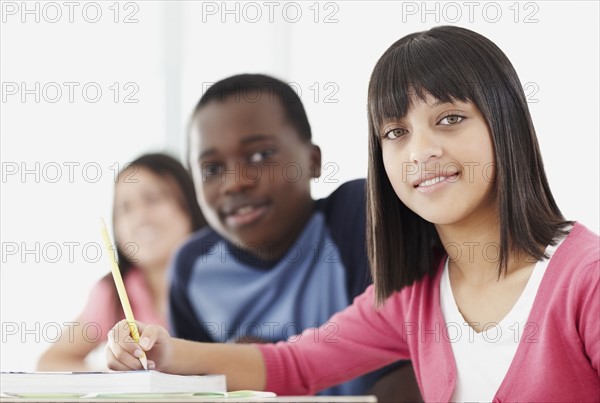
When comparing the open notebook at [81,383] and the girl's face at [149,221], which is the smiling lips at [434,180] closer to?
the open notebook at [81,383]

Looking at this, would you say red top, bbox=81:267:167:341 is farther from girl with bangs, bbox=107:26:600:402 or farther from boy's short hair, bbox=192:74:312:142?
girl with bangs, bbox=107:26:600:402

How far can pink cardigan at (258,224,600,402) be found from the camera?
0.94m

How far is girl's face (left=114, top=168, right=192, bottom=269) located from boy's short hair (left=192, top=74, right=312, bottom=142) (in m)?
0.31

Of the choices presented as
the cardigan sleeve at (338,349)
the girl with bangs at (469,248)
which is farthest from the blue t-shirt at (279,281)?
the girl with bangs at (469,248)

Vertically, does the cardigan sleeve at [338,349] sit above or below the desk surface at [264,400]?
below

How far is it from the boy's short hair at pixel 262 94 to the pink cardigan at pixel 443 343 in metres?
0.60

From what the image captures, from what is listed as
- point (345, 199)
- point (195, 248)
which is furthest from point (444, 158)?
point (195, 248)

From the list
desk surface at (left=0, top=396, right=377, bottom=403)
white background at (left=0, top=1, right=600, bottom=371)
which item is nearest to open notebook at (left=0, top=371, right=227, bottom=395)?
desk surface at (left=0, top=396, right=377, bottom=403)

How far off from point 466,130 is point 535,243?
174 millimetres

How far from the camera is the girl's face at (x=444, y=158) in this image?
1.02 meters

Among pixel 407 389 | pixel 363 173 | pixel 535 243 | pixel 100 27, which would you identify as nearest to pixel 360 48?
pixel 363 173

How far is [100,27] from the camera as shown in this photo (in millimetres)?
2146

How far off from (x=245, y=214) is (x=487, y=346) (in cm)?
78

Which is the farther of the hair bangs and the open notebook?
the hair bangs
